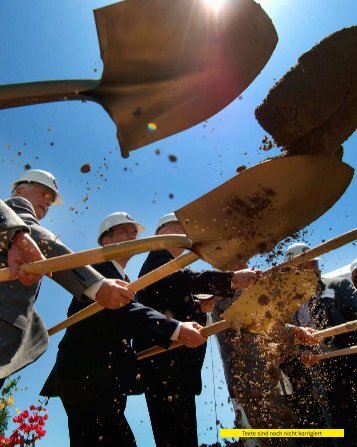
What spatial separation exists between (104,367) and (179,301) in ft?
3.06

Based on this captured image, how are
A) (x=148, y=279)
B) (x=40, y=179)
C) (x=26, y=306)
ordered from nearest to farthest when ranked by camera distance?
(x=26, y=306) → (x=148, y=279) → (x=40, y=179)

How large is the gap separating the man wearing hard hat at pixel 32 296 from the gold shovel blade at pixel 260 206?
62 centimetres

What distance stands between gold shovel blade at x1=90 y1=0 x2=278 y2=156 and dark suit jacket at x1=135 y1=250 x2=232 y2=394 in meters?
1.45

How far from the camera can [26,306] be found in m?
2.38

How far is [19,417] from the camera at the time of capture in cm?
628

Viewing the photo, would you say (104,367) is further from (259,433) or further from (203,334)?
(259,433)

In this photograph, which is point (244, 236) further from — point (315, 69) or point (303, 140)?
point (315, 69)

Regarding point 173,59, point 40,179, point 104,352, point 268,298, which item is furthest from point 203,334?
point 173,59

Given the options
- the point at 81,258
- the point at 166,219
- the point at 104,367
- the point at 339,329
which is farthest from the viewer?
the point at 166,219

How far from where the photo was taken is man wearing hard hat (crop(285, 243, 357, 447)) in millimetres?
4109

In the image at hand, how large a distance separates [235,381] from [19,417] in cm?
368

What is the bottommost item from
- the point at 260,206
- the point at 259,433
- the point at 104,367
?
the point at 259,433

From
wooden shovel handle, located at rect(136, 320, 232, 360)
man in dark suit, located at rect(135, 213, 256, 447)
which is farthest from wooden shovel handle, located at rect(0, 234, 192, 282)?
man in dark suit, located at rect(135, 213, 256, 447)

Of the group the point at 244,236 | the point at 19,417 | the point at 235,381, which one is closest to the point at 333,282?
the point at 235,381
